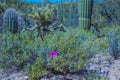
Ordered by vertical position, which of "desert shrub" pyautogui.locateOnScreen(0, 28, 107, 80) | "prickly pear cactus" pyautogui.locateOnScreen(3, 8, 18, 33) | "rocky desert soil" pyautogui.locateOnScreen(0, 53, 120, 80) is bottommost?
"rocky desert soil" pyautogui.locateOnScreen(0, 53, 120, 80)

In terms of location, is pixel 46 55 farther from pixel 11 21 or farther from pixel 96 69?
pixel 11 21

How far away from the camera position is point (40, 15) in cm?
619

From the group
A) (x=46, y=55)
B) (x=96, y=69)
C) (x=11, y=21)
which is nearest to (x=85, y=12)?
(x=11, y=21)

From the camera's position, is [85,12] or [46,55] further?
[85,12]

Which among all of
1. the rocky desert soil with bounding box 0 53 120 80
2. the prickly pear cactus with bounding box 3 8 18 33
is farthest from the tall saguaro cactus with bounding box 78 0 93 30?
the rocky desert soil with bounding box 0 53 120 80

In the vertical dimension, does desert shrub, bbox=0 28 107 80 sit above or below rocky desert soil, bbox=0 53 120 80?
above

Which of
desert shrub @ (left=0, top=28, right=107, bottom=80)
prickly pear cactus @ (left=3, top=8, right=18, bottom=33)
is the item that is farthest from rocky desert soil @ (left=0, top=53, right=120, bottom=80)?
prickly pear cactus @ (left=3, top=8, right=18, bottom=33)

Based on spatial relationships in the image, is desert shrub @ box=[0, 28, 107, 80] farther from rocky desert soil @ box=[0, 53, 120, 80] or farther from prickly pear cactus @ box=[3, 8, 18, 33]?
prickly pear cactus @ box=[3, 8, 18, 33]

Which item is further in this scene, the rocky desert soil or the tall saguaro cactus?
the tall saguaro cactus

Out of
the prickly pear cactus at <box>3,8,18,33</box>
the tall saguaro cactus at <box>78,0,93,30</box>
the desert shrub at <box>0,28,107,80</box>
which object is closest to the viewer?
the desert shrub at <box>0,28,107,80</box>

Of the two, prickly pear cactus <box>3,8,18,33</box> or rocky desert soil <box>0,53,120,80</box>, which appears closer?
rocky desert soil <box>0,53,120,80</box>

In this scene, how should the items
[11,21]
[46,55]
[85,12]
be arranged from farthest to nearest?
[85,12] < [11,21] < [46,55]

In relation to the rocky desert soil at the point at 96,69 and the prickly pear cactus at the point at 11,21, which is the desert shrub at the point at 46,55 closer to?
the rocky desert soil at the point at 96,69

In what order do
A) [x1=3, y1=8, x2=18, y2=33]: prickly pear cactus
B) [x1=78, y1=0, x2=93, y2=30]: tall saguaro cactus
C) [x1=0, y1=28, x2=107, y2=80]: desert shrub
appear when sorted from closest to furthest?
[x1=0, y1=28, x2=107, y2=80]: desert shrub → [x1=3, y1=8, x2=18, y2=33]: prickly pear cactus → [x1=78, y1=0, x2=93, y2=30]: tall saguaro cactus
